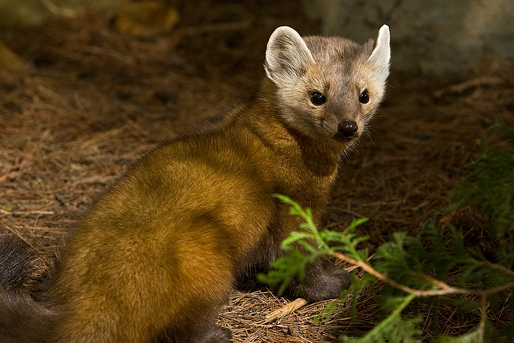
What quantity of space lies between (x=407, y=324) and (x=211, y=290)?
1102mm

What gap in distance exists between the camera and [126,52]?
7.09 meters

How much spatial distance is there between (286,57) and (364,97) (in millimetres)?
618

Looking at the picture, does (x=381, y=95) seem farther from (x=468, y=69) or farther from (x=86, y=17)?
(x=86, y=17)

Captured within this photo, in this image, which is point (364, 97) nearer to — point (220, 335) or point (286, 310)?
point (286, 310)

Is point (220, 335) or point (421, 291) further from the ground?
point (421, 291)

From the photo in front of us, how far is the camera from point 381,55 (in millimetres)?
3930

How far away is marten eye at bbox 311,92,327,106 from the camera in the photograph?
3.71 m

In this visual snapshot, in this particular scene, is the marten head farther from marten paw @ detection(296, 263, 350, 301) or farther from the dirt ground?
marten paw @ detection(296, 263, 350, 301)

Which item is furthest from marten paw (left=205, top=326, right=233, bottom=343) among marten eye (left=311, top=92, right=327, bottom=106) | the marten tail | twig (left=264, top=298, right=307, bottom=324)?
marten eye (left=311, top=92, right=327, bottom=106)

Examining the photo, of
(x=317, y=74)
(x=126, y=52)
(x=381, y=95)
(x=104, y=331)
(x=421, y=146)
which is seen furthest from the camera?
(x=126, y=52)

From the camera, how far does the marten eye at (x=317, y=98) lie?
12.2ft

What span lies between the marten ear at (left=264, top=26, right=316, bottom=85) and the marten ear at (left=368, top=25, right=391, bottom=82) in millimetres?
477

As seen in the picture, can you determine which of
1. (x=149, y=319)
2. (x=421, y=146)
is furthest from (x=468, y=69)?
(x=149, y=319)

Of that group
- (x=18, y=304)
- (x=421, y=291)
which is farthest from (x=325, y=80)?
(x=18, y=304)
